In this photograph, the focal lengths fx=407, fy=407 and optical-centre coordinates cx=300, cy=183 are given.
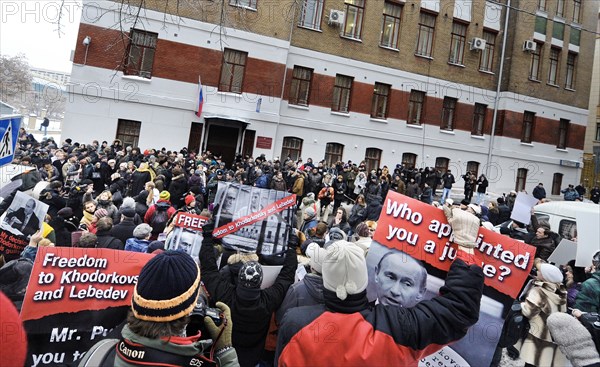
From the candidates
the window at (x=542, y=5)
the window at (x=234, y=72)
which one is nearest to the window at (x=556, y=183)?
the window at (x=542, y=5)

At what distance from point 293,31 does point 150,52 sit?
742 cm

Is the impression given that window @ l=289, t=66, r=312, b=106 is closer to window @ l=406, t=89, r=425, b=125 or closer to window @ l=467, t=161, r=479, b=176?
Answer: window @ l=406, t=89, r=425, b=125

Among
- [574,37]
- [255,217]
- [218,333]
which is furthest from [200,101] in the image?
[574,37]

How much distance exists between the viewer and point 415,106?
2495 cm

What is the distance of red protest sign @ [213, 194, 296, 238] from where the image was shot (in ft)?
12.7

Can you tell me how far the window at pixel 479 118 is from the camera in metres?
26.6

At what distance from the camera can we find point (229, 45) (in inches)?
801

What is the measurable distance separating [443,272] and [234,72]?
63.6ft

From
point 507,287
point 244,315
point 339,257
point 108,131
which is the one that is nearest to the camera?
point 339,257

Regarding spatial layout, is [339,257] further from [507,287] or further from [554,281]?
[554,281]

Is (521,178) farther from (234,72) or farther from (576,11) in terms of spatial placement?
(234,72)

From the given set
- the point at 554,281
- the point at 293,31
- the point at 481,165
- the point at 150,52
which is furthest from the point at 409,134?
the point at 554,281

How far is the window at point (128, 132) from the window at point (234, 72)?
→ 450cm

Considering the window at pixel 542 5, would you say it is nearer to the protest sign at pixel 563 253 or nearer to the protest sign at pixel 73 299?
the protest sign at pixel 563 253
